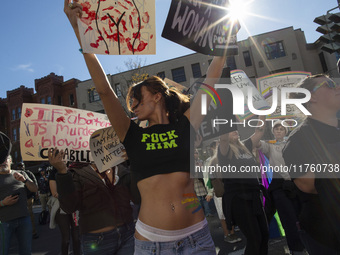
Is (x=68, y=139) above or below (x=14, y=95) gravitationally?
below

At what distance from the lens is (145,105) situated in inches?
79.7

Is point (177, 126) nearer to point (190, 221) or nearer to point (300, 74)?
point (190, 221)

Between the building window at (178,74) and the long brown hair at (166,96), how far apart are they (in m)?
23.8

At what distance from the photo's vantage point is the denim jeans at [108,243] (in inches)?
97.5

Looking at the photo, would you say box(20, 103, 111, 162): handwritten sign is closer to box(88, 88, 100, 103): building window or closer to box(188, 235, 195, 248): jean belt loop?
box(188, 235, 195, 248): jean belt loop

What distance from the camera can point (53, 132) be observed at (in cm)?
325

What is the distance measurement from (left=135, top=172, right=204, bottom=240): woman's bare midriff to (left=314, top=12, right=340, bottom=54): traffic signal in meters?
5.84

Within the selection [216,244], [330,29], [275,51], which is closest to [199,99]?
[216,244]

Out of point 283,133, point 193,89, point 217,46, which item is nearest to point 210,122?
point 193,89

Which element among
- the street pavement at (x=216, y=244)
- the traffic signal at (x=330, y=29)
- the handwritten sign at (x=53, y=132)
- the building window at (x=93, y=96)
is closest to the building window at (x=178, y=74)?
the building window at (x=93, y=96)

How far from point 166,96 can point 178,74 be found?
79.7 ft

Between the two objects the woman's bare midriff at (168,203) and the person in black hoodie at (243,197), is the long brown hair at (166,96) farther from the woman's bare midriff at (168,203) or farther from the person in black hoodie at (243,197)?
the person in black hoodie at (243,197)

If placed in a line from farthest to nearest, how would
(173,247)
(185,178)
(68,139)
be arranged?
(68,139) < (185,178) < (173,247)

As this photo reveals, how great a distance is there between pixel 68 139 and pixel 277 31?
25.0m
